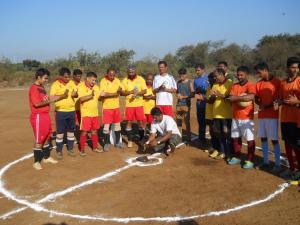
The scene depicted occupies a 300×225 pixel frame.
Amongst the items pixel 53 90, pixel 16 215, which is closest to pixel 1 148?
pixel 53 90

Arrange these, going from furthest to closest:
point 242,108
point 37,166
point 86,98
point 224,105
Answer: point 86,98
point 224,105
point 37,166
point 242,108

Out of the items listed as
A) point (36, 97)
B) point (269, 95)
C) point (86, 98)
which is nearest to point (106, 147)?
point (86, 98)

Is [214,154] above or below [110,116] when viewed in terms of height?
below

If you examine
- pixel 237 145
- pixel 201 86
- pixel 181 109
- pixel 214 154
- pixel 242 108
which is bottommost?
pixel 214 154

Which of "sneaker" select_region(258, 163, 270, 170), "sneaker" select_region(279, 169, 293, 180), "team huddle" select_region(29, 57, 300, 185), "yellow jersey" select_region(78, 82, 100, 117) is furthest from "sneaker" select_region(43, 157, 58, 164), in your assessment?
"sneaker" select_region(279, 169, 293, 180)

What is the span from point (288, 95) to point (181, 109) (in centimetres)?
360

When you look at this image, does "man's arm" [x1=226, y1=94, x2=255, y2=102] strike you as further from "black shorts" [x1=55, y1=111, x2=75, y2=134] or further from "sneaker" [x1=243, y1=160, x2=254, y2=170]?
"black shorts" [x1=55, y1=111, x2=75, y2=134]

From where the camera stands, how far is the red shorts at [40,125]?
25.3 feet

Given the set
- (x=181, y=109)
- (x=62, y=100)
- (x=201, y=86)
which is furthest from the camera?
(x=181, y=109)

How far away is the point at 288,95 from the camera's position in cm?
662

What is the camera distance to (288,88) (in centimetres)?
666

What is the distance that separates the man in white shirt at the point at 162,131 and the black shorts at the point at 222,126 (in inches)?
40.7

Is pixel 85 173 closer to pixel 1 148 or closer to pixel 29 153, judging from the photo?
pixel 29 153

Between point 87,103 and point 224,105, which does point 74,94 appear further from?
point 224,105
